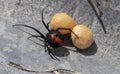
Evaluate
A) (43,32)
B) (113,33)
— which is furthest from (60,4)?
(113,33)

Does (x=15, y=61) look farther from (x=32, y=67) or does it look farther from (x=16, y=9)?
(x=16, y=9)

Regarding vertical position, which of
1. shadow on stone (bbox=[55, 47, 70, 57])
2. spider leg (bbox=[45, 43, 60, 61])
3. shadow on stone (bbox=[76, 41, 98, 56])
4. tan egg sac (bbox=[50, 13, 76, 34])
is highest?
tan egg sac (bbox=[50, 13, 76, 34])

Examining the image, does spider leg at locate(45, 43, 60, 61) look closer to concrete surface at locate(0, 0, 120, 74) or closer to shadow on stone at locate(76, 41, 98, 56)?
concrete surface at locate(0, 0, 120, 74)

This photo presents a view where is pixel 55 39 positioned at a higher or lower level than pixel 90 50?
higher

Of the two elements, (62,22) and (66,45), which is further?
(66,45)

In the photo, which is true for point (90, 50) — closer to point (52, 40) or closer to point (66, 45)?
point (66, 45)

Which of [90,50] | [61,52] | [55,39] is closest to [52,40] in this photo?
[55,39]

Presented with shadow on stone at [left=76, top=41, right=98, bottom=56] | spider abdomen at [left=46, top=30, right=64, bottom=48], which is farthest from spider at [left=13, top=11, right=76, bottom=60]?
shadow on stone at [left=76, top=41, right=98, bottom=56]
